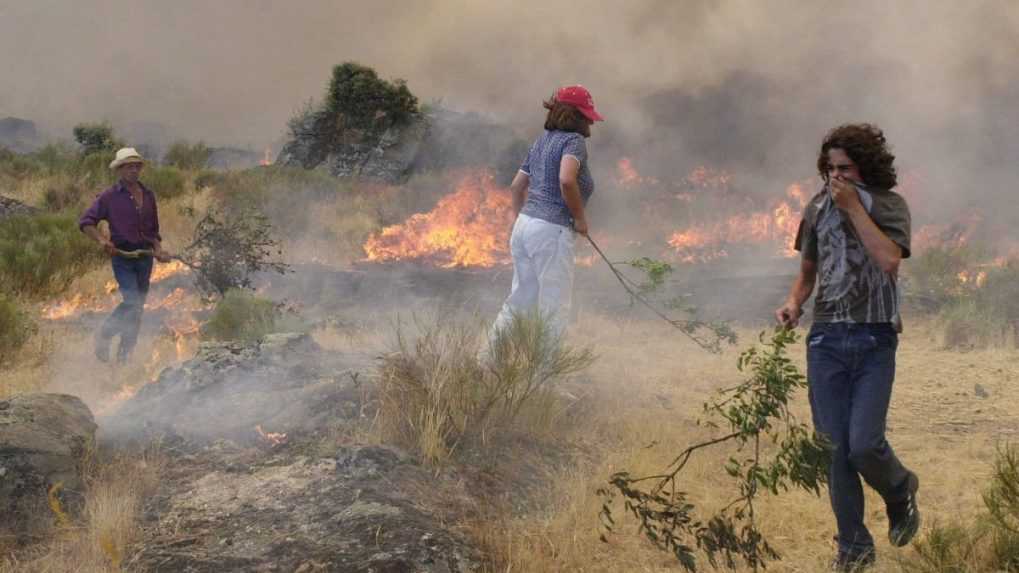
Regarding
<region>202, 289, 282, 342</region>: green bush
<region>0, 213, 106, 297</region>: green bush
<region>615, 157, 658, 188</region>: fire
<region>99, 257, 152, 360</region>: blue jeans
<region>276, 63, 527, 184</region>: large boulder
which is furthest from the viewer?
<region>276, 63, 527, 184</region>: large boulder

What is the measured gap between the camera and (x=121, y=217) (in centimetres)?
675

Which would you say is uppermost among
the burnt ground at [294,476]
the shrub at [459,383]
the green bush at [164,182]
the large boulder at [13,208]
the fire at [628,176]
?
the fire at [628,176]

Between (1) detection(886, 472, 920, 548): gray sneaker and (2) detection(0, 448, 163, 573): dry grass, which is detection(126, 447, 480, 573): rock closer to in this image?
(2) detection(0, 448, 163, 573): dry grass

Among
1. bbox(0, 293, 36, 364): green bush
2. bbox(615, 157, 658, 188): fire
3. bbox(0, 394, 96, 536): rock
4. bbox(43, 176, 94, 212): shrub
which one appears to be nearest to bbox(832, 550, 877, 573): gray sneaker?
bbox(0, 394, 96, 536): rock

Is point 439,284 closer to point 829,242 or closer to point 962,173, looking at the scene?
point 829,242

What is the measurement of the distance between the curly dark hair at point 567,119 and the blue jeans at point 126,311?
3.77 m

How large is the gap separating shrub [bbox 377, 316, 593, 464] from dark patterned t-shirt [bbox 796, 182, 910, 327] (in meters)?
1.97

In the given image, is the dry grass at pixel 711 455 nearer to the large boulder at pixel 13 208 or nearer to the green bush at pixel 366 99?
the large boulder at pixel 13 208

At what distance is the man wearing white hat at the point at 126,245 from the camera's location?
265 inches

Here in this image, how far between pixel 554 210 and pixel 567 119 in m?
0.56

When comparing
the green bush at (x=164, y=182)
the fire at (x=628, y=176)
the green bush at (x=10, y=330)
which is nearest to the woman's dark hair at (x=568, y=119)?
the green bush at (x=10, y=330)

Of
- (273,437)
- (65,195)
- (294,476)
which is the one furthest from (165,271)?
(294,476)

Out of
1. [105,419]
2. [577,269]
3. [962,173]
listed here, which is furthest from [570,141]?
[962,173]

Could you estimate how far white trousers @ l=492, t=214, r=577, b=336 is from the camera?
17.1 ft
